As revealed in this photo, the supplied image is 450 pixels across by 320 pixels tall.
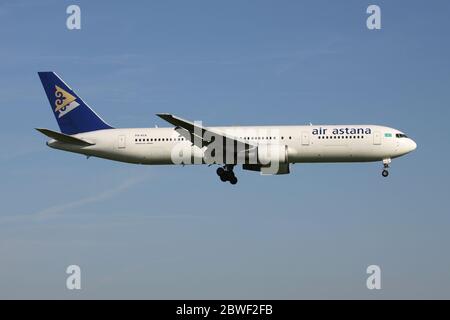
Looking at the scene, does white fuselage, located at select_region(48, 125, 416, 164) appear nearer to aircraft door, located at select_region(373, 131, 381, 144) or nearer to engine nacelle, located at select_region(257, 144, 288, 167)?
aircraft door, located at select_region(373, 131, 381, 144)

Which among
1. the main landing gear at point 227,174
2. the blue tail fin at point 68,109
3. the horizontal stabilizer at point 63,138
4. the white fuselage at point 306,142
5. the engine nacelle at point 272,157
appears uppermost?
the blue tail fin at point 68,109

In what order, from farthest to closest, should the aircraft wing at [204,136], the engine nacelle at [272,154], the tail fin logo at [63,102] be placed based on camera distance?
the tail fin logo at [63,102] < the engine nacelle at [272,154] < the aircraft wing at [204,136]

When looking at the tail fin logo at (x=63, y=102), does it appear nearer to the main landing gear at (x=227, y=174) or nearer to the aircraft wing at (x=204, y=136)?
the aircraft wing at (x=204, y=136)

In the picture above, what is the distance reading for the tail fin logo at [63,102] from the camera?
56.4 meters

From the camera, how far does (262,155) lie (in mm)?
49000

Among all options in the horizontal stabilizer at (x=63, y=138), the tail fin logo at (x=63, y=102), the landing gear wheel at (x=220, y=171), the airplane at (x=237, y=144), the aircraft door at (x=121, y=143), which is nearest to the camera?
the airplane at (x=237, y=144)

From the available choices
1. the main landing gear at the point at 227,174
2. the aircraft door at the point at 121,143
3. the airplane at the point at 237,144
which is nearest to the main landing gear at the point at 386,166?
the airplane at the point at 237,144

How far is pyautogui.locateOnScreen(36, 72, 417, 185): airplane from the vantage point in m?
49.1

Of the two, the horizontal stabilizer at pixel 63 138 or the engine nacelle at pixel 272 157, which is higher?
the horizontal stabilizer at pixel 63 138

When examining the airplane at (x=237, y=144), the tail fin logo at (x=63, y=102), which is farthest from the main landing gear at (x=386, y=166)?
the tail fin logo at (x=63, y=102)

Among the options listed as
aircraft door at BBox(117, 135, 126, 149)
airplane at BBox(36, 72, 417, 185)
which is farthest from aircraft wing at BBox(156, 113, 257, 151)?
aircraft door at BBox(117, 135, 126, 149)

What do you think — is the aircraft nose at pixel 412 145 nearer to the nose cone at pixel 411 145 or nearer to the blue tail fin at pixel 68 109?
the nose cone at pixel 411 145

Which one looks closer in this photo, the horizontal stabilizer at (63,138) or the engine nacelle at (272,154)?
the engine nacelle at (272,154)

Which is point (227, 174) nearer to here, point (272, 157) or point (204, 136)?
point (204, 136)
